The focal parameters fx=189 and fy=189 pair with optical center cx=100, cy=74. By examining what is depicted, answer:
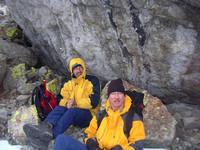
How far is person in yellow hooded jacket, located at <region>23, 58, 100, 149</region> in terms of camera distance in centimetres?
457

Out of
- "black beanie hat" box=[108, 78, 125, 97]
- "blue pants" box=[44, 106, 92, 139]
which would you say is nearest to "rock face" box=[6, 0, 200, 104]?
"black beanie hat" box=[108, 78, 125, 97]

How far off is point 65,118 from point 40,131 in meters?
0.66

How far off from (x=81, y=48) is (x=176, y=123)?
11.4 feet

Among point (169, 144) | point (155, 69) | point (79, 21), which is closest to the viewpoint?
point (169, 144)

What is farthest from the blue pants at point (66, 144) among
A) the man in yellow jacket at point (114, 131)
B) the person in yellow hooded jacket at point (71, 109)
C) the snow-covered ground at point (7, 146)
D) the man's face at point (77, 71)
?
the man's face at point (77, 71)

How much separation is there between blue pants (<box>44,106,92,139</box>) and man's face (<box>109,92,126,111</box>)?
1363mm

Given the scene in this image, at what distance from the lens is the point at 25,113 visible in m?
5.76

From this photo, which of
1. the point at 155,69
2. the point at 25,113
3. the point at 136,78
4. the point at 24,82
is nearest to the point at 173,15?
the point at 155,69

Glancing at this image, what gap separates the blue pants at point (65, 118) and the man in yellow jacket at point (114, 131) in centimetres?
91

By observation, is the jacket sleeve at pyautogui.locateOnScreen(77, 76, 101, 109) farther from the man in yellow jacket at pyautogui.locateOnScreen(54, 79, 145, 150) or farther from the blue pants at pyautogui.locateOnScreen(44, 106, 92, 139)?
the man in yellow jacket at pyautogui.locateOnScreen(54, 79, 145, 150)

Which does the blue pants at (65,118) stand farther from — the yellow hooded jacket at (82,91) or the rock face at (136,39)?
the rock face at (136,39)

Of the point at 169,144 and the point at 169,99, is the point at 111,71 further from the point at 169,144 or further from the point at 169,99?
the point at 169,144

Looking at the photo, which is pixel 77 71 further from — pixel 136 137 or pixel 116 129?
pixel 136 137

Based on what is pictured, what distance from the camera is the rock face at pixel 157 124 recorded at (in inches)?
171
